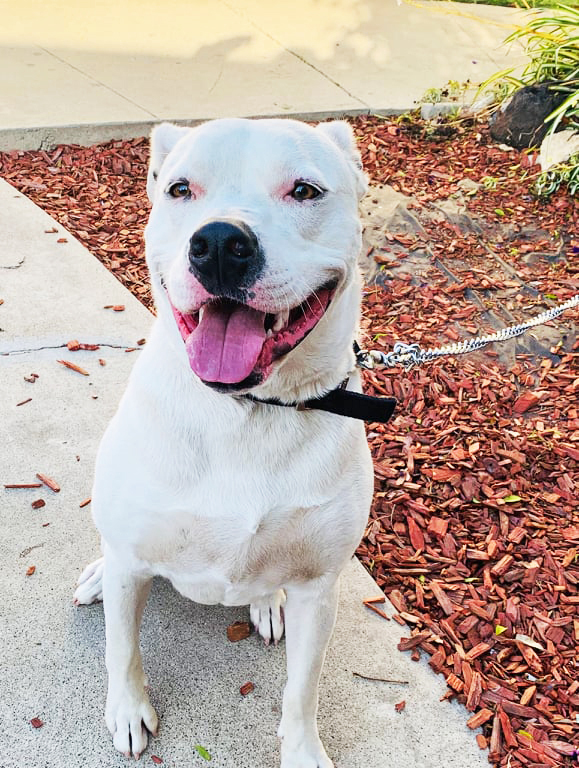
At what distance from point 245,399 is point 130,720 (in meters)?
1.02

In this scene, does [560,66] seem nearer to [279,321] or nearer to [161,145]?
[161,145]

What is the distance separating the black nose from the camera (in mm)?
1819

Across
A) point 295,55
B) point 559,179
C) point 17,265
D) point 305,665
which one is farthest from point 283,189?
point 295,55

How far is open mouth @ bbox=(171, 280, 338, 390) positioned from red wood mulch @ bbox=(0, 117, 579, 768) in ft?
4.55

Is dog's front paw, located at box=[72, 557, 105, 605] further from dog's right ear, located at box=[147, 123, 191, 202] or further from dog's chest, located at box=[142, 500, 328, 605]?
dog's right ear, located at box=[147, 123, 191, 202]

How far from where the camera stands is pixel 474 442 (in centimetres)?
381

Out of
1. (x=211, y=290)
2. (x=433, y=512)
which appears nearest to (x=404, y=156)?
(x=433, y=512)

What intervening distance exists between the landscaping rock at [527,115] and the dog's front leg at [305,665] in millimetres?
4730

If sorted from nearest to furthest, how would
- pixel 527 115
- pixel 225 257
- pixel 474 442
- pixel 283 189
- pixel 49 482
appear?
pixel 225 257 → pixel 283 189 → pixel 49 482 → pixel 474 442 → pixel 527 115

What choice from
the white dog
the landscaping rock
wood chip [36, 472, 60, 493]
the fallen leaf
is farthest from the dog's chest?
the landscaping rock

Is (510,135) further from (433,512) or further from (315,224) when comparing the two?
(315,224)

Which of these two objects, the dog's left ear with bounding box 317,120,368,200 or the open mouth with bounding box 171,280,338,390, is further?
the dog's left ear with bounding box 317,120,368,200

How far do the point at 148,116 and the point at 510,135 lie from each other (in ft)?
8.84

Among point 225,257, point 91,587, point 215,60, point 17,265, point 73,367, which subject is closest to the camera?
point 225,257
